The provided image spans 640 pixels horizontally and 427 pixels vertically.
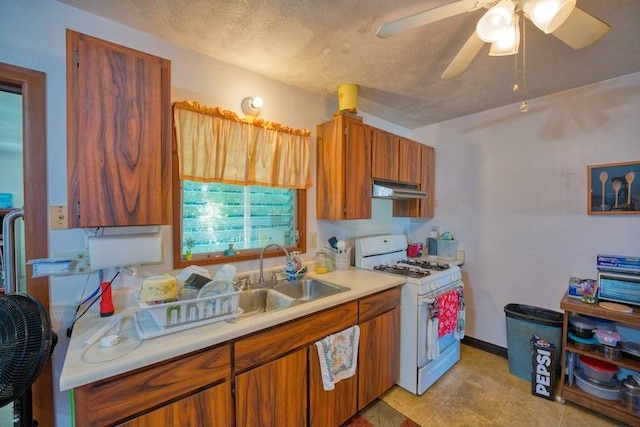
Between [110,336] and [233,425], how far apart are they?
27.0 inches

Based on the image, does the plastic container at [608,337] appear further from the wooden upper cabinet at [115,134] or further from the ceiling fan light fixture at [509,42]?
the wooden upper cabinet at [115,134]

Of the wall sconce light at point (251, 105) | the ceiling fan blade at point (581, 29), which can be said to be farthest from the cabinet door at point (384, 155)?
the ceiling fan blade at point (581, 29)

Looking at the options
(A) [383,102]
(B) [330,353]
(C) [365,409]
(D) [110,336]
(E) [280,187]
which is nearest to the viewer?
(D) [110,336]

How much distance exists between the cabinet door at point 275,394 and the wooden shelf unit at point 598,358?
2.00 metres

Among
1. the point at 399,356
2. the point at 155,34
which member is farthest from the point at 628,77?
the point at 155,34

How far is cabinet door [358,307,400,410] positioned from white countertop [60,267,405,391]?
0.34 meters

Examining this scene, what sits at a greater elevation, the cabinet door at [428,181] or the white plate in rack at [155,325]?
the cabinet door at [428,181]

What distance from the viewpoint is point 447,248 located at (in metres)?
2.88

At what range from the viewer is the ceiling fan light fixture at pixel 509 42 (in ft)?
3.88

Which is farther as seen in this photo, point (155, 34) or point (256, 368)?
point (155, 34)

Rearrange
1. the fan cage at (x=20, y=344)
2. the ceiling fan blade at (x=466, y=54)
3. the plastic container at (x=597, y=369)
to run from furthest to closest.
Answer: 1. the plastic container at (x=597, y=369)
2. the ceiling fan blade at (x=466, y=54)
3. the fan cage at (x=20, y=344)

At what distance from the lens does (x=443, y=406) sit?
6.37 feet

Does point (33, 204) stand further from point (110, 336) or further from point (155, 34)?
point (155, 34)

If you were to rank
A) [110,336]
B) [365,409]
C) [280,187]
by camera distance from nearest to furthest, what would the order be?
1. [110,336]
2. [365,409]
3. [280,187]
